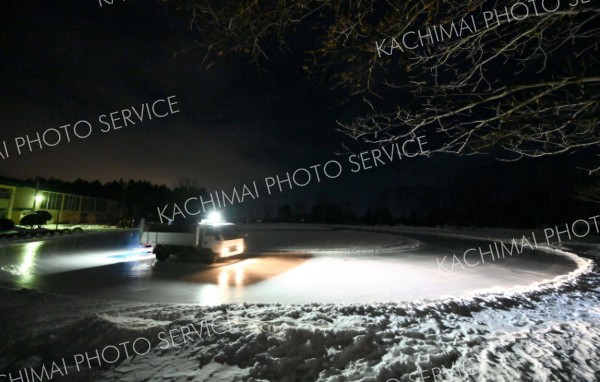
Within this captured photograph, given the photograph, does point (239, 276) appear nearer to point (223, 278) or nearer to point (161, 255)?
point (223, 278)

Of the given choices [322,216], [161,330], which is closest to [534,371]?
[161,330]

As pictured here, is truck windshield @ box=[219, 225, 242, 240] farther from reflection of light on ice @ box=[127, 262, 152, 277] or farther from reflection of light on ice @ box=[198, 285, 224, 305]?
reflection of light on ice @ box=[198, 285, 224, 305]

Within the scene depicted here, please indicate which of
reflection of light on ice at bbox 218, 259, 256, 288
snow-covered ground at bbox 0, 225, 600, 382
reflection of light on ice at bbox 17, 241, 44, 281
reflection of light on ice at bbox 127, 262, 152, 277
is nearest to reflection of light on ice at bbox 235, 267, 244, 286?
reflection of light on ice at bbox 218, 259, 256, 288

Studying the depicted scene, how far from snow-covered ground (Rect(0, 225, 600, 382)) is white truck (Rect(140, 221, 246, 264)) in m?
4.93

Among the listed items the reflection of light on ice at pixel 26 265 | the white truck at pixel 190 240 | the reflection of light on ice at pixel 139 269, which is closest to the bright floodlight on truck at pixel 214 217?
the white truck at pixel 190 240

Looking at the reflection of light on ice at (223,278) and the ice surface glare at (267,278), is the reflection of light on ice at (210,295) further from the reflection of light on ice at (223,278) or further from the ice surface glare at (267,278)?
the reflection of light on ice at (223,278)

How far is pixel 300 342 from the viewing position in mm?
4203

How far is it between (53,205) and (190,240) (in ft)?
130

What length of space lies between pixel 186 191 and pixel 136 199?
79.9ft

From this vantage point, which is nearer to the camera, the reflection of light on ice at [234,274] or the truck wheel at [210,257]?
the reflection of light on ice at [234,274]

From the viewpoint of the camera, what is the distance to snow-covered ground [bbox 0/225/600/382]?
11.9ft

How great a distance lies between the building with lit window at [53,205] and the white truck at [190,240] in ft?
84.6

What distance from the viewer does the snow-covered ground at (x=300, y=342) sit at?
3.63 meters

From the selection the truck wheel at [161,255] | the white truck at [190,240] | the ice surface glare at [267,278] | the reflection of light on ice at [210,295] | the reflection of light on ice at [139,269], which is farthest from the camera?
the truck wheel at [161,255]
